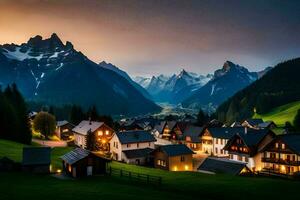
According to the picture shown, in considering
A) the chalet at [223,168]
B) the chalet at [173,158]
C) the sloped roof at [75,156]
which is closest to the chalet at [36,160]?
the sloped roof at [75,156]

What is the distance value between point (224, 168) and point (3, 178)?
4626cm

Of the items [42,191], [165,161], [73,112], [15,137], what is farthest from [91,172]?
[73,112]

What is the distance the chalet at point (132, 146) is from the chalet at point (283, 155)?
1328 inches

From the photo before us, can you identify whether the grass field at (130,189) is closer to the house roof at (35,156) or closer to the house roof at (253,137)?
the house roof at (35,156)

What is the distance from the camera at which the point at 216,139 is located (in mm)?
120625

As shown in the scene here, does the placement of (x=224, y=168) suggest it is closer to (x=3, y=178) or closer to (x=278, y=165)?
(x=278, y=165)

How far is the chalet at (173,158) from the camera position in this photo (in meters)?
89.2

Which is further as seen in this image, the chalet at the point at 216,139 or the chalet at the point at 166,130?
the chalet at the point at 166,130

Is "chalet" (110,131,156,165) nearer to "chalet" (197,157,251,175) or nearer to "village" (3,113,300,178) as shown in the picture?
"village" (3,113,300,178)

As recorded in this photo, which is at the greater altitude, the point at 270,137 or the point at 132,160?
the point at 270,137

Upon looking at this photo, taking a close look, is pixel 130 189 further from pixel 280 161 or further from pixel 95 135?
pixel 95 135

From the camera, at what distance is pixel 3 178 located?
54188mm

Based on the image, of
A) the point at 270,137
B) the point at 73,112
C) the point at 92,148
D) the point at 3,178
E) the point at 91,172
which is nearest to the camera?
the point at 3,178

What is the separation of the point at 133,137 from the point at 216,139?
103 ft
